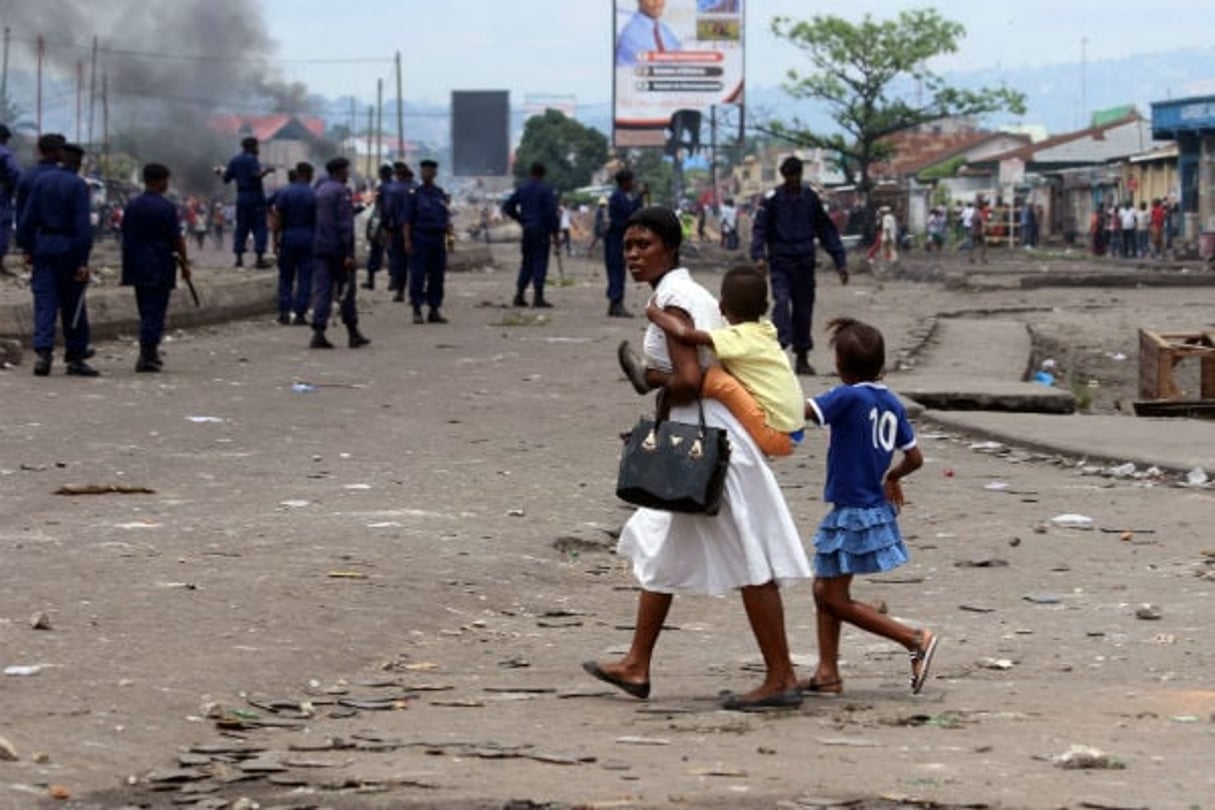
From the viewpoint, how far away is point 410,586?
839 cm

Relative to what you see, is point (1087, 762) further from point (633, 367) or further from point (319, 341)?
point (319, 341)

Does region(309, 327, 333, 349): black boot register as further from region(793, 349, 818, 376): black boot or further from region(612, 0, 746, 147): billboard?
region(612, 0, 746, 147): billboard

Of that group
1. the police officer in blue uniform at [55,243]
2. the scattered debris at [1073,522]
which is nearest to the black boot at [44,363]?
the police officer in blue uniform at [55,243]

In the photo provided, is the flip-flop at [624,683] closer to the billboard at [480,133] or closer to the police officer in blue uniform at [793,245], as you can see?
the police officer in blue uniform at [793,245]

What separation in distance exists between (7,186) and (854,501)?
691 inches

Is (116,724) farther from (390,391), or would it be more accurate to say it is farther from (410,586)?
(390,391)

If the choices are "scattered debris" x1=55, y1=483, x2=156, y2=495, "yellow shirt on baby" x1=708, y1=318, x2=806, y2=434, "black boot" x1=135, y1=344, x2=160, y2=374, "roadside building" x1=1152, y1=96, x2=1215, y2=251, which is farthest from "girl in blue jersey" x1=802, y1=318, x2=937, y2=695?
"roadside building" x1=1152, y1=96, x2=1215, y2=251

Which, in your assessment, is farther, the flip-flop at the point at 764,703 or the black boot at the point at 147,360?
the black boot at the point at 147,360

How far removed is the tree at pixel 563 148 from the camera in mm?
110750

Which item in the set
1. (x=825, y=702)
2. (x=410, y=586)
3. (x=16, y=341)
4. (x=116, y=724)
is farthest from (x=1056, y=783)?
(x=16, y=341)

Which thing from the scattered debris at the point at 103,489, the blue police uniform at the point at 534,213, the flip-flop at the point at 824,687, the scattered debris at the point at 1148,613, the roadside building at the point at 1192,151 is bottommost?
the flip-flop at the point at 824,687

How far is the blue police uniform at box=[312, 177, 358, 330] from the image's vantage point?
19.6 metres

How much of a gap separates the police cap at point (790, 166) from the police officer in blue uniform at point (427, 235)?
7032mm

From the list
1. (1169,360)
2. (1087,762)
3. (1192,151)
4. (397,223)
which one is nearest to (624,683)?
(1087,762)
